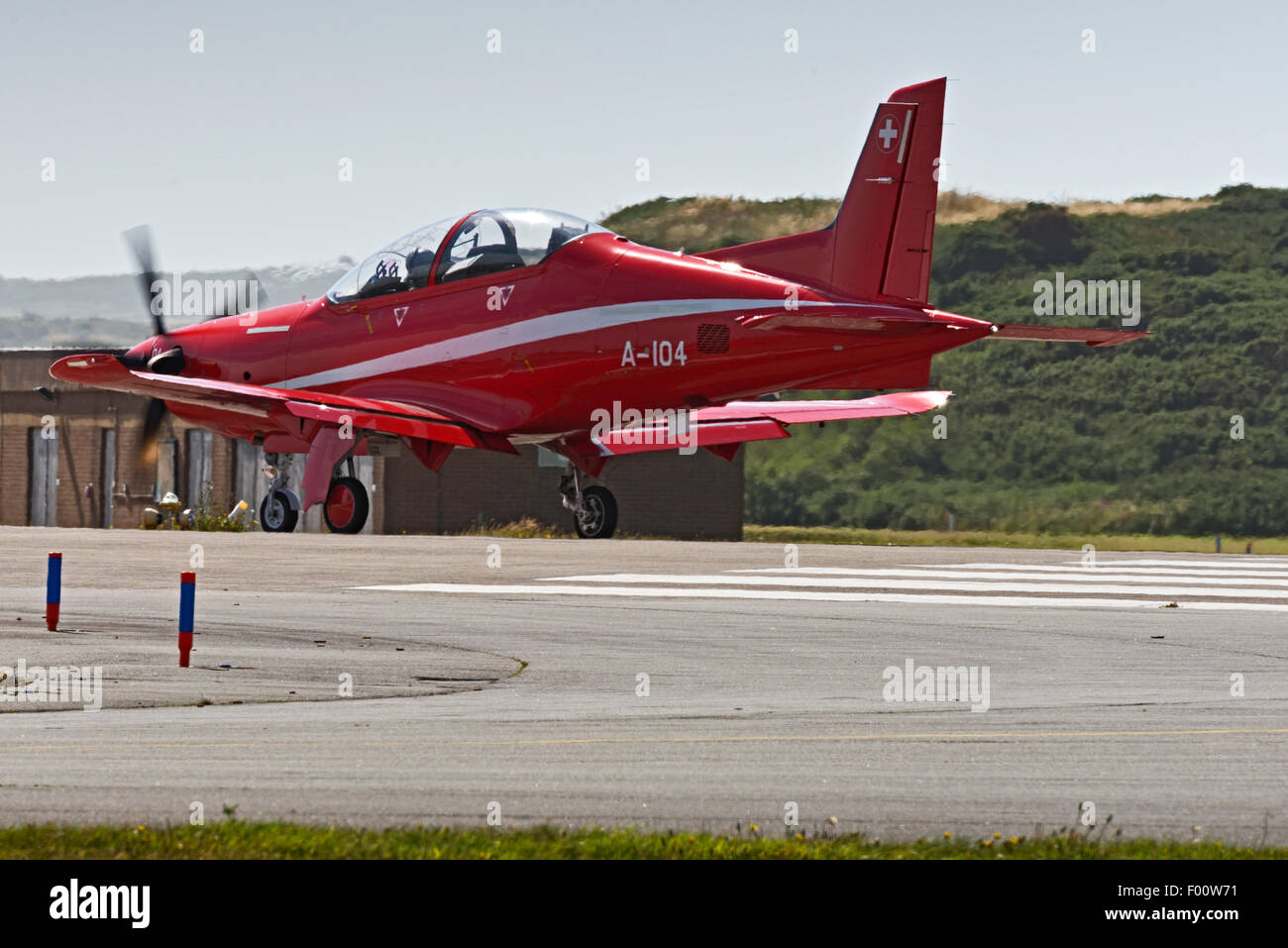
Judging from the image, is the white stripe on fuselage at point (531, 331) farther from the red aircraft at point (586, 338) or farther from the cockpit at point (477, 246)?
the cockpit at point (477, 246)

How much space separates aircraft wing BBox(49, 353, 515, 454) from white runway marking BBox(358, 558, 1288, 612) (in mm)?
5989

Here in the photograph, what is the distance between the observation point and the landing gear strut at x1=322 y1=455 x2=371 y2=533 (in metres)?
24.9

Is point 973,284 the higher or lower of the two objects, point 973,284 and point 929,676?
the higher

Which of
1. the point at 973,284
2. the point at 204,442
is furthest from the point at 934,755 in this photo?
the point at 973,284

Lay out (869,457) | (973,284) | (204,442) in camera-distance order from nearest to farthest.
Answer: (204,442) → (869,457) → (973,284)

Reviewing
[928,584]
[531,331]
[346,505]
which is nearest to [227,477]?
[346,505]


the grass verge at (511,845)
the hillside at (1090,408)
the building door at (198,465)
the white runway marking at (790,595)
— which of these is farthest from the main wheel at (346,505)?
the hillside at (1090,408)

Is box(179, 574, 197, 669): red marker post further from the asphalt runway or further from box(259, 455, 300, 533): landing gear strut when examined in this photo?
box(259, 455, 300, 533): landing gear strut

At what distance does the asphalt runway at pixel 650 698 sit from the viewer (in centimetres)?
713

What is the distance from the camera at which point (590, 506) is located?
2656 cm

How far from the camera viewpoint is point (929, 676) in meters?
11.6

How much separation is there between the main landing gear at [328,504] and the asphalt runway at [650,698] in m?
4.14

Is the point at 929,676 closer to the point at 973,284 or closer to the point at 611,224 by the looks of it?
the point at 973,284
